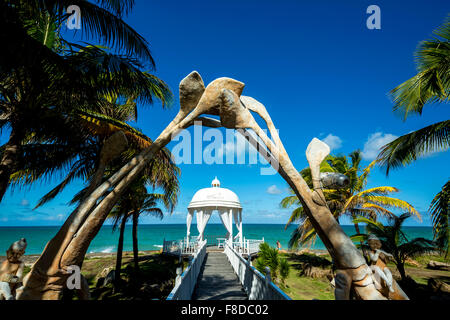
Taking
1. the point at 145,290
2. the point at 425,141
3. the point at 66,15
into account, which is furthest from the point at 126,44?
the point at 145,290

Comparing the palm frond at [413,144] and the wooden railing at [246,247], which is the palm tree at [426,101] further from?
the wooden railing at [246,247]

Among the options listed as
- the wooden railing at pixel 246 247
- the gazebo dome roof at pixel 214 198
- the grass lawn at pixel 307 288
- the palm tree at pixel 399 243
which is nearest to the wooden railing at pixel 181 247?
the gazebo dome roof at pixel 214 198

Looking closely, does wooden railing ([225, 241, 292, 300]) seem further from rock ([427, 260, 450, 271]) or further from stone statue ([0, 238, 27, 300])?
rock ([427, 260, 450, 271])

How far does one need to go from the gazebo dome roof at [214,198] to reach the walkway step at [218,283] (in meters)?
4.66

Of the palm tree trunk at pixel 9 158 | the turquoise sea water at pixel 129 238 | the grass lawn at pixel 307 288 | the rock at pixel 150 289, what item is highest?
the palm tree trunk at pixel 9 158

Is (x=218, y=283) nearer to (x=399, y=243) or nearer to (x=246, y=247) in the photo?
(x=399, y=243)

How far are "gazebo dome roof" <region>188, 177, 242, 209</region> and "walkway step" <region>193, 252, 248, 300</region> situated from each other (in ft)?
15.3

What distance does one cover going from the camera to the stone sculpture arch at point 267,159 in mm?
3416

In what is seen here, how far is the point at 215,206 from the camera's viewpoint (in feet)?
57.8

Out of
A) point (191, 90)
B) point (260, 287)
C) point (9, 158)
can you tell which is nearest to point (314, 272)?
point (260, 287)

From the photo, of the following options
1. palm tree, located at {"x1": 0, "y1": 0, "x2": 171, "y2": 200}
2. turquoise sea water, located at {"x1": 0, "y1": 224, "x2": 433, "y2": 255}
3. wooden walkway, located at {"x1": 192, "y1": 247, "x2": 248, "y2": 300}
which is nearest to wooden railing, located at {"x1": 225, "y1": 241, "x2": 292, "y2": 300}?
wooden walkway, located at {"x1": 192, "y1": 247, "x2": 248, "y2": 300}

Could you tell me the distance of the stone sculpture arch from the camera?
3.42 m
